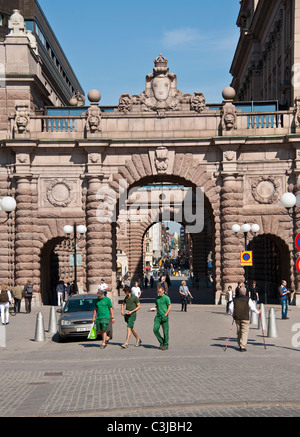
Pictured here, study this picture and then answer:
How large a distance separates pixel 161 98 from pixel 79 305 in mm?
16606

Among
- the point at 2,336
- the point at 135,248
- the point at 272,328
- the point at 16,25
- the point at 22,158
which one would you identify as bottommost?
the point at 2,336

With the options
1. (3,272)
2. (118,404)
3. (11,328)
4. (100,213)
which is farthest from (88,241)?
(118,404)

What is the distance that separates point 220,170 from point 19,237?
458 inches

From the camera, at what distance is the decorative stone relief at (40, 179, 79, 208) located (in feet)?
122

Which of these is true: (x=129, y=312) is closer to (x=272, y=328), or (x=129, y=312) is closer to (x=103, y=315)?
(x=103, y=315)

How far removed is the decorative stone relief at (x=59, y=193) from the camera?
122 ft

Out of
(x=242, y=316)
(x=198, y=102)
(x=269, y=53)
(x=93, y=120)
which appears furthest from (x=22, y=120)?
(x=269, y=53)

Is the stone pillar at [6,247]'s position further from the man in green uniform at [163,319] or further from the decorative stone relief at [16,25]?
the man in green uniform at [163,319]

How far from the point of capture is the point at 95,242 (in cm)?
3653

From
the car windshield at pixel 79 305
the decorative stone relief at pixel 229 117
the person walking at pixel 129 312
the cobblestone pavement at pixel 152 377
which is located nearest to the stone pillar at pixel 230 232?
the decorative stone relief at pixel 229 117

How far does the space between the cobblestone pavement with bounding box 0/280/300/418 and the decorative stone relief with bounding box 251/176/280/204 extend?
45.3 feet

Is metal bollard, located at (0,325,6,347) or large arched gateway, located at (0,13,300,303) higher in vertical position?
large arched gateway, located at (0,13,300,303)

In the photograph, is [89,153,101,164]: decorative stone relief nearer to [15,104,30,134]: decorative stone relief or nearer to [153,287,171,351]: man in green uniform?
[15,104,30,134]: decorative stone relief

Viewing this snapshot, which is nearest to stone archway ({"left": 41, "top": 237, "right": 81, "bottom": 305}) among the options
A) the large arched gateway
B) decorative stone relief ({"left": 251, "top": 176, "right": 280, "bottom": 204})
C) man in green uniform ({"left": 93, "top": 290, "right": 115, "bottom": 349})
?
the large arched gateway
